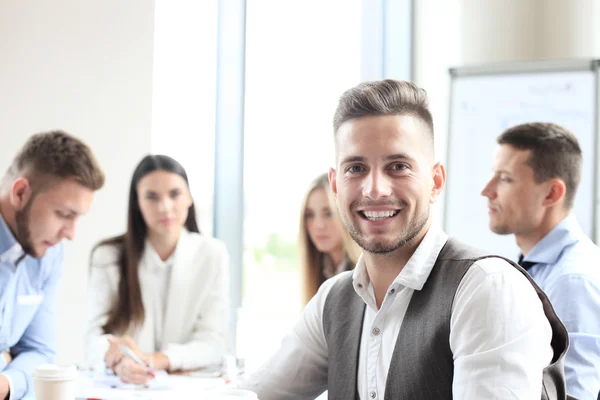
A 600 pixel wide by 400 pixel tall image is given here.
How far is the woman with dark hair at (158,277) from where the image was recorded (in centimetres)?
323

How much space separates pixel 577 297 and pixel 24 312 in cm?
188

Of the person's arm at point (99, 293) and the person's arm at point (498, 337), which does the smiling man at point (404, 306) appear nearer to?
the person's arm at point (498, 337)

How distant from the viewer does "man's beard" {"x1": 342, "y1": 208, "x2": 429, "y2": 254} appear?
1.50m

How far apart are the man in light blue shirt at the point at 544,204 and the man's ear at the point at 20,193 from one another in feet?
5.77

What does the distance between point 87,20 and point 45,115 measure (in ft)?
1.74

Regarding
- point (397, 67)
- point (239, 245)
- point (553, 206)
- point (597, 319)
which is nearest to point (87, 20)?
point (239, 245)

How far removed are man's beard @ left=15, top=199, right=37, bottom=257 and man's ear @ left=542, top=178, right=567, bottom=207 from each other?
6.20 ft

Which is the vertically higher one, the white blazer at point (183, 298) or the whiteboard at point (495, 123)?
the whiteboard at point (495, 123)

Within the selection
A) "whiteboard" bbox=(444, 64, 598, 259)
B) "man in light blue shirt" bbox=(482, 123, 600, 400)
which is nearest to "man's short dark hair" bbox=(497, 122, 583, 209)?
"man in light blue shirt" bbox=(482, 123, 600, 400)

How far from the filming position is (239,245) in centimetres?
400

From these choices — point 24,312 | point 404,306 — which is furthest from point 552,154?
point 24,312

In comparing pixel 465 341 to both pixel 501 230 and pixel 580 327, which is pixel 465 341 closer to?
pixel 580 327

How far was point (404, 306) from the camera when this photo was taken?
4.78ft

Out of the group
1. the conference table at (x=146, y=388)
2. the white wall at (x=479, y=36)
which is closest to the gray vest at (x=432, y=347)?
the conference table at (x=146, y=388)
